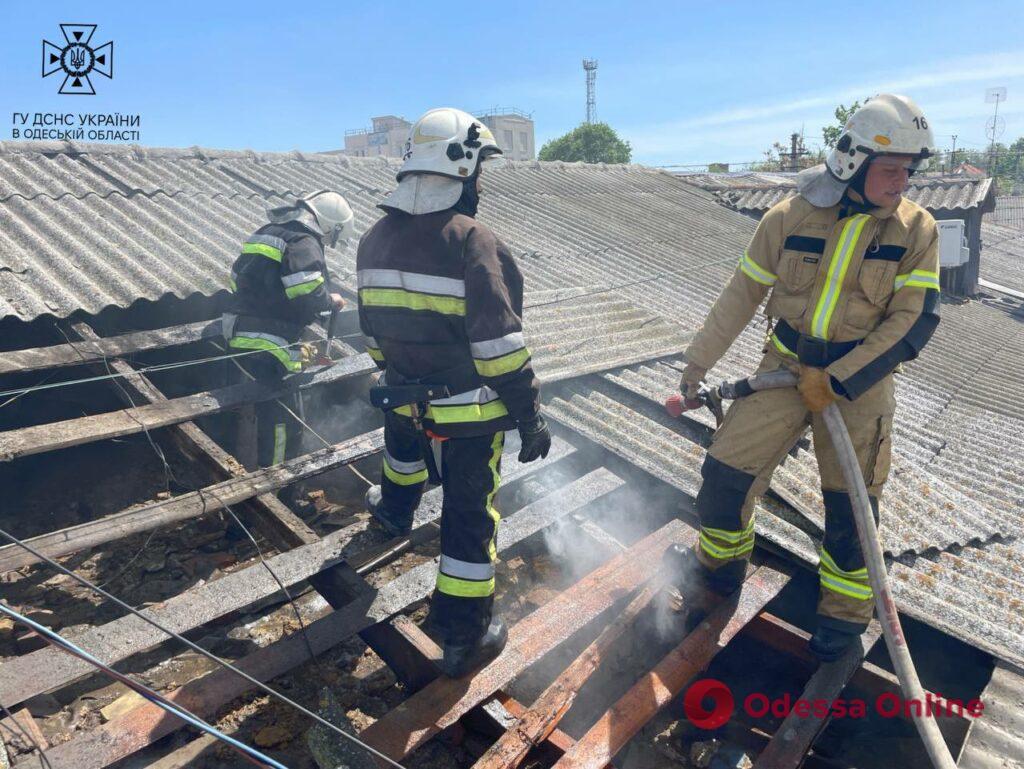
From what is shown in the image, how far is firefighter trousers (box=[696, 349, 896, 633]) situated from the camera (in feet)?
9.17

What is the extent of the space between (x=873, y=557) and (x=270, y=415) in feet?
11.7

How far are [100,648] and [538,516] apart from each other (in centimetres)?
195

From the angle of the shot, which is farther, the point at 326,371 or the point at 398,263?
the point at 326,371

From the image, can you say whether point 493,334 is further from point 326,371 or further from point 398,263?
point 326,371

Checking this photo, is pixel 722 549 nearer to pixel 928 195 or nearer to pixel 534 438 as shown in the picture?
pixel 534 438

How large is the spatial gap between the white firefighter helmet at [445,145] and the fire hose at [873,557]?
4.90 ft

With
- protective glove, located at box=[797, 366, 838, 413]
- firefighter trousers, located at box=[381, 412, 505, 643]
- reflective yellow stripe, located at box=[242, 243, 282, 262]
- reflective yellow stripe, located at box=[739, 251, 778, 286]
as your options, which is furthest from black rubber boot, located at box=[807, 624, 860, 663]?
reflective yellow stripe, located at box=[242, 243, 282, 262]

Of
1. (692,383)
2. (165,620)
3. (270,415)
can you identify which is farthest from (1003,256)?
(165,620)

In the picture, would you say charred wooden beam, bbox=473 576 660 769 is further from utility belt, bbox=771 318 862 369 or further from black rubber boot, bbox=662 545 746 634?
utility belt, bbox=771 318 862 369

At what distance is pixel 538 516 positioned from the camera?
11.5ft

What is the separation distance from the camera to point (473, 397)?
8.76 feet

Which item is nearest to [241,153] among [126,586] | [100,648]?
[126,586]

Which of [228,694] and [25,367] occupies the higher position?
[25,367]

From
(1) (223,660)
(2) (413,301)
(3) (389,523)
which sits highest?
(2) (413,301)
